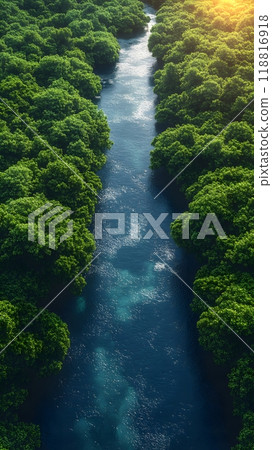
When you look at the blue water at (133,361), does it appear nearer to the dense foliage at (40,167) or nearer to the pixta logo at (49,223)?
the dense foliage at (40,167)

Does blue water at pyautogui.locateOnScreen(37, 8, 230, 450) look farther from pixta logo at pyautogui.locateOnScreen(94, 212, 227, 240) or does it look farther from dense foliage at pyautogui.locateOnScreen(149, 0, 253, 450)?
dense foliage at pyautogui.locateOnScreen(149, 0, 253, 450)

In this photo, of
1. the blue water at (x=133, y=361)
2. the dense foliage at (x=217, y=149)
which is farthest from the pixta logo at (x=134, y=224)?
the dense foliage at (x=217, y=149)

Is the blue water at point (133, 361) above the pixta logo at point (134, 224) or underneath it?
underneath

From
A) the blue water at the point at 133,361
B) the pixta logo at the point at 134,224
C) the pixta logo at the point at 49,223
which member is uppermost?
the pixta logo at the point at 49,223

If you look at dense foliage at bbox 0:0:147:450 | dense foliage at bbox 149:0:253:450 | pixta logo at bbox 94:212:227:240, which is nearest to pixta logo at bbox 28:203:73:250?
dense foliage at bbox 0:0:147:450

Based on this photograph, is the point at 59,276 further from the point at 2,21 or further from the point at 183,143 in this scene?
the point at 2,21

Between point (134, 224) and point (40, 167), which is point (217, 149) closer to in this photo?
point (134, 224)

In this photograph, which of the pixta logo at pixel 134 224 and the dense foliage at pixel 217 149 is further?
the pixta logo at pixel 134 224
